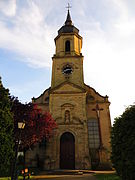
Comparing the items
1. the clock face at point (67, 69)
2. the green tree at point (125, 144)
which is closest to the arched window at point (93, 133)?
the clock face at point (67, 69)

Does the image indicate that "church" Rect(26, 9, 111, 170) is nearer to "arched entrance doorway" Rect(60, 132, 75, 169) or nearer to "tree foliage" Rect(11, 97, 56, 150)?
"arched entrance doorway" Rect(60, 132, 75, 169)

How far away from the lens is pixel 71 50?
2842 cm

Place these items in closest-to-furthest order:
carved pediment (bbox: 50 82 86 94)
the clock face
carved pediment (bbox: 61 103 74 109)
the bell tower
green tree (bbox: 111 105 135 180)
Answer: green tree (bbox: 111 105 135 180) < carved pediment (bbox: 61 103 74 109) < carved pediment (bbox: 50 82 86 94) < the bell tower < the clock face

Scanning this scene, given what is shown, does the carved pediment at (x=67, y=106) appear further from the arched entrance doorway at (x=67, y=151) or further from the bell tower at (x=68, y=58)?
the bell tower at (x=68, y=58)

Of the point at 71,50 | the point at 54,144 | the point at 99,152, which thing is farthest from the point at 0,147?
the point at 71,50

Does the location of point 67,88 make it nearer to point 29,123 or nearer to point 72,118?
point 72,118

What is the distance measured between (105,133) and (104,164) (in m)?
4.07

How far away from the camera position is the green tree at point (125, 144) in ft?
29.6

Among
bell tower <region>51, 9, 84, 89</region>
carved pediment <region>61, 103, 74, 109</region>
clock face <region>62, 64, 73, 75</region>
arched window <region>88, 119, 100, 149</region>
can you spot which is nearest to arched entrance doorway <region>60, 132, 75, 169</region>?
arched window <region>88, 119, 100, 149</region>

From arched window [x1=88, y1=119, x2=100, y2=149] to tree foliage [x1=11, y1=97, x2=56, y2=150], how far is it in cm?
623

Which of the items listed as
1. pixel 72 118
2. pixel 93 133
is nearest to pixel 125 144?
pixel 72 118

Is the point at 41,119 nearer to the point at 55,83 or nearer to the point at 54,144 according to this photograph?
the point at 54,144

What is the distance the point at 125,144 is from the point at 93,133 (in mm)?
14279

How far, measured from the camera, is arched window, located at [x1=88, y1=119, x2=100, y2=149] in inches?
904
